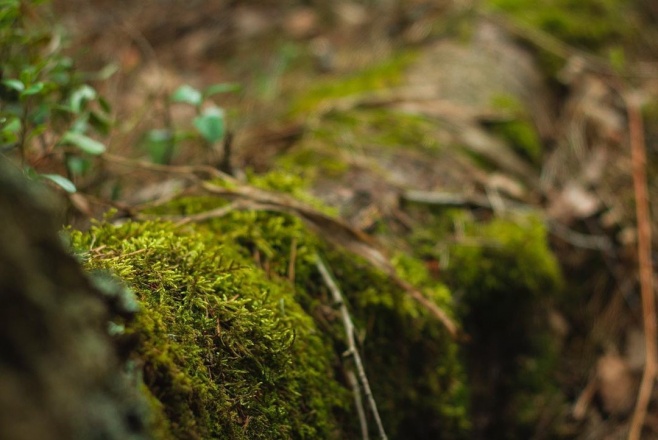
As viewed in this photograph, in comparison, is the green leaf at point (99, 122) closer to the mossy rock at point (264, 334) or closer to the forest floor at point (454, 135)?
the forest floor at point (454, 135)

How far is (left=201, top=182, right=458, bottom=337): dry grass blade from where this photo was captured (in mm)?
1559

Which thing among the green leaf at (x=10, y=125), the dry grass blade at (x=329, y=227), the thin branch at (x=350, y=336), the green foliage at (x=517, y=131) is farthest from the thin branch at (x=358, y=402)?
the green foliage at (x=517, y=131)

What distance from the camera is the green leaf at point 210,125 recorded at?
1870 mm

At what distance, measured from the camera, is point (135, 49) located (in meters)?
4.49

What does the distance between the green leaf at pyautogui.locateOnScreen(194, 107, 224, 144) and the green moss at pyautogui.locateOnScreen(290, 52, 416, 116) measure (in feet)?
2.92

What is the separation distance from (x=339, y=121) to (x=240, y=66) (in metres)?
2.37

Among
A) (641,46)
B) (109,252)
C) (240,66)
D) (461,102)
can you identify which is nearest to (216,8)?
(240,66)

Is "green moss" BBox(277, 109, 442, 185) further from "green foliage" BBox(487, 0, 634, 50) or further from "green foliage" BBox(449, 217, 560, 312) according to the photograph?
"green foliage" BBox(487, 0, 634, 50)

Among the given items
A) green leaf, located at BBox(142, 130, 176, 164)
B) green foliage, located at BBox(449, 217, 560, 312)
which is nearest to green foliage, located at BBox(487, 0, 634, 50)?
green foliage, located at BBox(449, 217, 560, 312)

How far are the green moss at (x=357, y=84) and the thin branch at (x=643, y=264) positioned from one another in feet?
4.75

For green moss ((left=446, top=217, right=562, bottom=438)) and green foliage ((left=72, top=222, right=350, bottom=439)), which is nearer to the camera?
green foliage ((left=72, top=222, right=350, bottom=439))

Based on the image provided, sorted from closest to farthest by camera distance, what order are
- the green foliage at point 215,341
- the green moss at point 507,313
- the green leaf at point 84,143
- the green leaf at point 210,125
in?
the green foliage at point 215,341, the green leaf at point 84,143, the green leaf at point 210,125, the green moss at point 507,313

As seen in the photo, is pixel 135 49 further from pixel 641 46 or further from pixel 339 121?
pixel 641 46

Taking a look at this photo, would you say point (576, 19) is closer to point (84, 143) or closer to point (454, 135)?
point (454, 135)
